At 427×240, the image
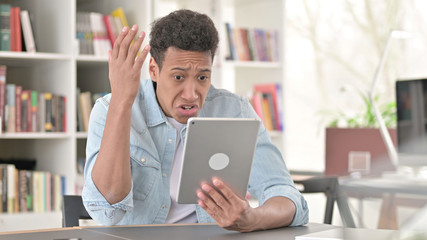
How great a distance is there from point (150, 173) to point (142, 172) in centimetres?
2

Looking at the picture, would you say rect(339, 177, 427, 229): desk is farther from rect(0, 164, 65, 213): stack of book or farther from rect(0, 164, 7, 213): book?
rect(0, 164, 7, 213): book

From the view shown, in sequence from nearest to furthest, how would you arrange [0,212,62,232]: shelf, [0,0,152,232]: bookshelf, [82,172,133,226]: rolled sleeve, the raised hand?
1. the raised hand
2. [82,172,133,226]: rolled sleeve
3. [0,212,62,232]: shelf
4. [0,0,152,232]: bookshelf

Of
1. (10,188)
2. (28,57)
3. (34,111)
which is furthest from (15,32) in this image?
(10,188)

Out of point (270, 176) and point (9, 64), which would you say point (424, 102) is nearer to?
point (270, 176)

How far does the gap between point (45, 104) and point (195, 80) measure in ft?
5.60

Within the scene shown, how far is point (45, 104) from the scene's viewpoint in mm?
3150

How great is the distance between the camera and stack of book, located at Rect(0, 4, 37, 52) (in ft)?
10.00

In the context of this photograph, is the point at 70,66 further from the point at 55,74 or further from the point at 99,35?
the point at 99,35

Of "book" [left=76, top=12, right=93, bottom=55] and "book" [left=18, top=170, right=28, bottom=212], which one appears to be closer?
"book" [left=18, top=170, right=28, bottom=212]

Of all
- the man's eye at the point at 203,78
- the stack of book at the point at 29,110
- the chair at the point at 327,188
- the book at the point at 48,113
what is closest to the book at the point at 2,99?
the stack of book at the point at 29,110

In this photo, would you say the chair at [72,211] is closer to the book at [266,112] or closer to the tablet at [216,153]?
the tablet at [216,153]

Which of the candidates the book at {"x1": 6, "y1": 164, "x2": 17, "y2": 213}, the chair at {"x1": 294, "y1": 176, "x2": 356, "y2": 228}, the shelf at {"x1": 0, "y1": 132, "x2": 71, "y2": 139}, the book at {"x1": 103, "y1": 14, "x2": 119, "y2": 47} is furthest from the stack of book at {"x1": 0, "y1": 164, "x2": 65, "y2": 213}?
the chair at {"x1": 294, "y1": 176, "x2": 356, "y2": 228}

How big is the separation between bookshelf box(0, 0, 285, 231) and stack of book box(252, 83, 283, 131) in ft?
0.21

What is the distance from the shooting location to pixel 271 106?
3795 millimetres
